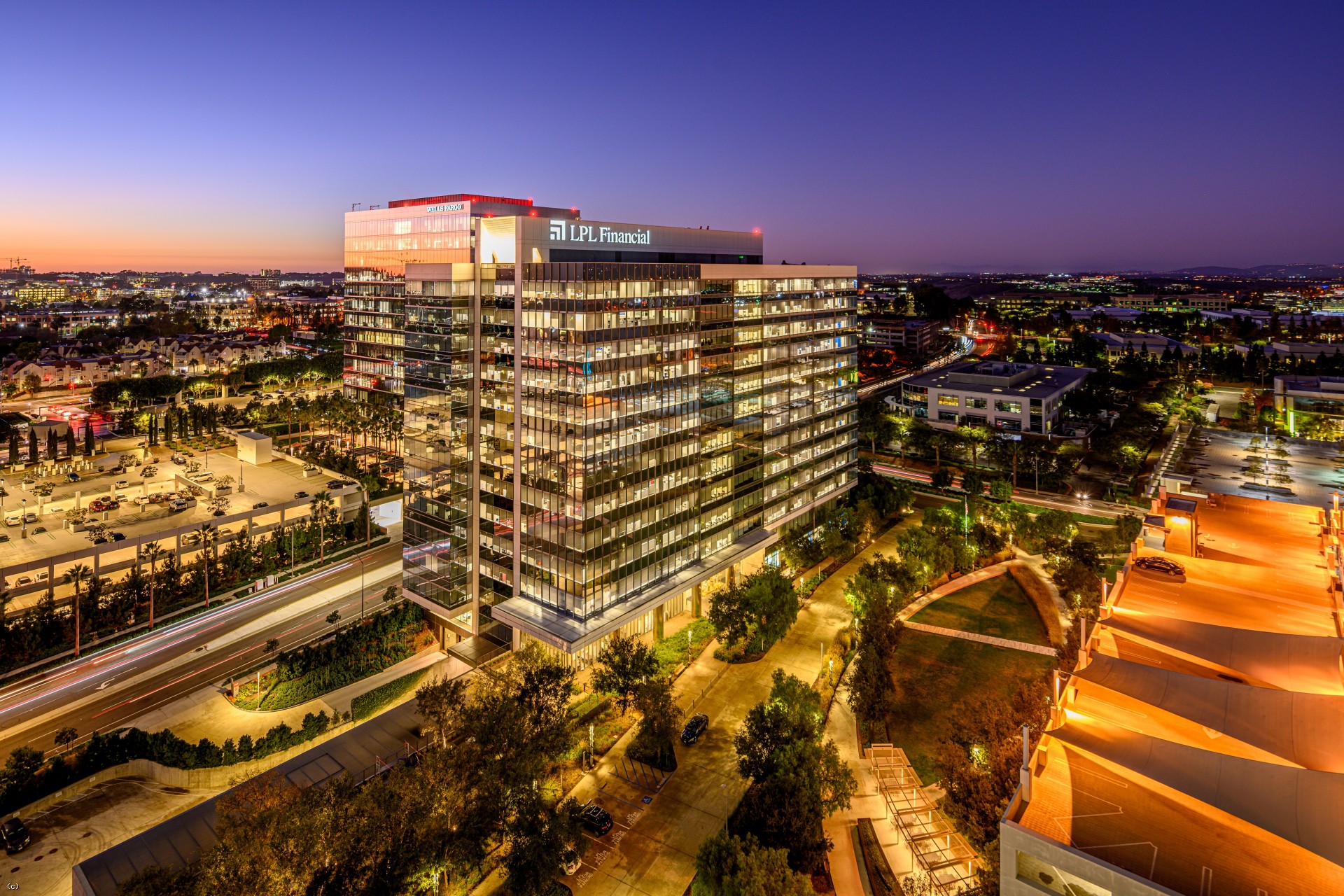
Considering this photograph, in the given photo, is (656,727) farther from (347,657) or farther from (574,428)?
(347,657)

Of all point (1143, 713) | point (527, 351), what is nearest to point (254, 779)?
point (527, 351)

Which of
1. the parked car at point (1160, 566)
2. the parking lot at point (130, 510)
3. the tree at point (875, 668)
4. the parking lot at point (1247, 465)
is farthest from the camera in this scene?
the parking lot at point (1247, 465)

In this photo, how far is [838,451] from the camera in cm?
9181

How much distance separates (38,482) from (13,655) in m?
62.3

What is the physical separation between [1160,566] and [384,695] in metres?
59.8

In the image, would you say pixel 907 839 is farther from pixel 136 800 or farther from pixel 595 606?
pixel 136 800

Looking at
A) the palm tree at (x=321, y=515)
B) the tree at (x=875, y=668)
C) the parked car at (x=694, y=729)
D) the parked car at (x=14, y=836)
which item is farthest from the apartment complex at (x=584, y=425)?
the parked car at (x=14, y=836)

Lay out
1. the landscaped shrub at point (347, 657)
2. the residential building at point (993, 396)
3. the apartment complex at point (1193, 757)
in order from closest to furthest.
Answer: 1. the apartment complex at point (1193, 757)
2. the landscaped shrub at point (347, 657)
3. the residential building at point (993, 396)

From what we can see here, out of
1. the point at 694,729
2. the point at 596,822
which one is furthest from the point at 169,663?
the point at 694,729

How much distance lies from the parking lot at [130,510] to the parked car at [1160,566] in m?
90.0

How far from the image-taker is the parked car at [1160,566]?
4691 cm

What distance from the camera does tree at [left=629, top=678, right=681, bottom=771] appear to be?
47344 millimetres

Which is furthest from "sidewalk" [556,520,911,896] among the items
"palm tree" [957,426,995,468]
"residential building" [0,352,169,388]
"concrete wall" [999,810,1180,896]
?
"residential building" [0,352,169,388]

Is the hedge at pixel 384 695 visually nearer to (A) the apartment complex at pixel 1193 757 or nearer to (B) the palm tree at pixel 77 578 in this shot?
(B) the palm tree at pixel 77 578
